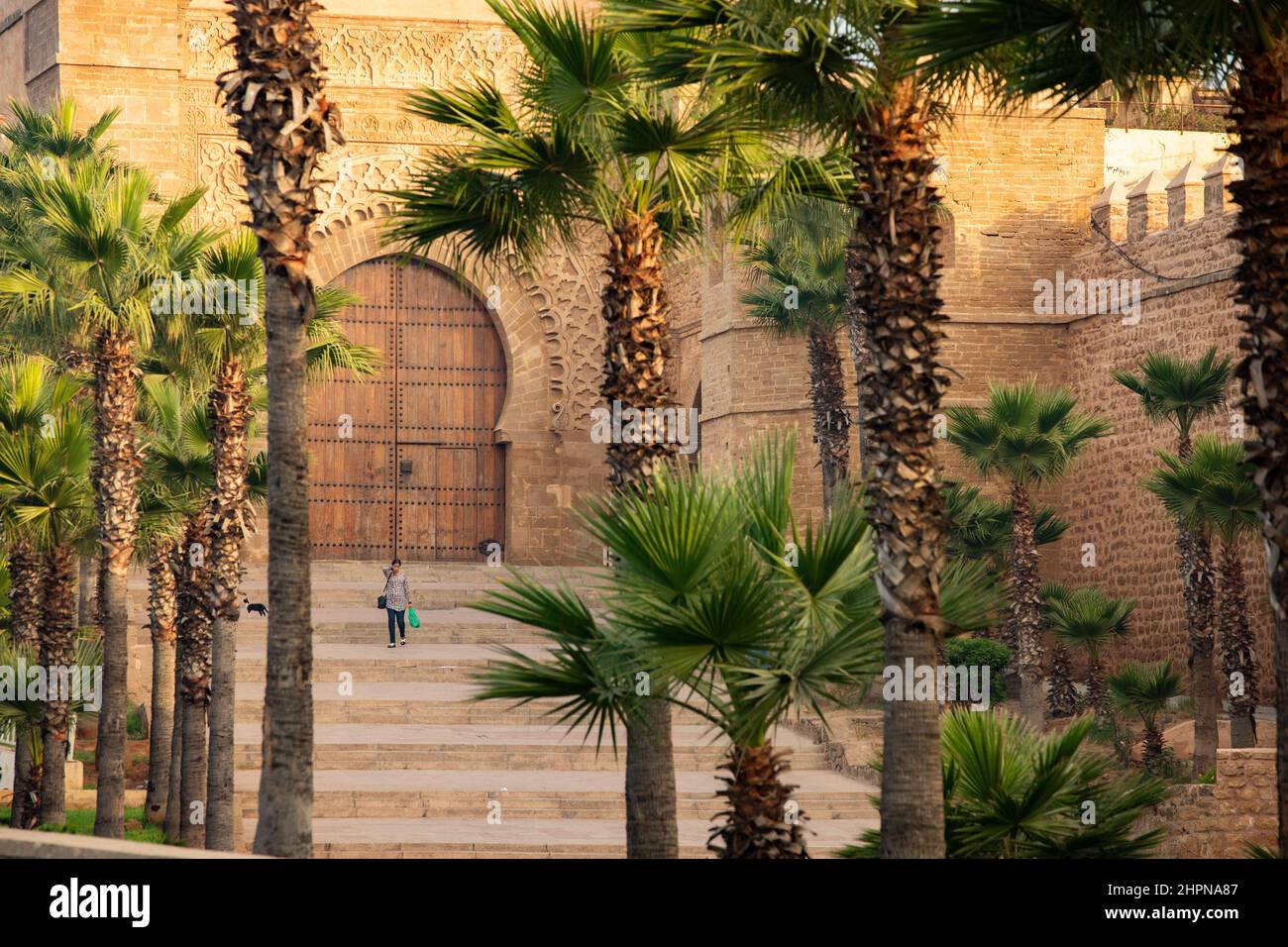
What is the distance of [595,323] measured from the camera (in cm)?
2609

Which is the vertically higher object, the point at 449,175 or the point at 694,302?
the point at 694,302

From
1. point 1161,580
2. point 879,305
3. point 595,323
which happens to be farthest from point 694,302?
point 879,305

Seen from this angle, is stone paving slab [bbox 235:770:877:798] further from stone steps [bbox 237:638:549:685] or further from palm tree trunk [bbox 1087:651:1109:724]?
palm tree trunk [bbox 1087:651:1109:724]

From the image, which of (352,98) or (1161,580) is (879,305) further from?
(352,98)

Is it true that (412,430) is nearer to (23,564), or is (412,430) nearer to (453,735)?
(453,735)

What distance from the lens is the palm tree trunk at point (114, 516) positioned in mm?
13625

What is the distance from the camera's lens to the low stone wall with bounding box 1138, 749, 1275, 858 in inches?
482

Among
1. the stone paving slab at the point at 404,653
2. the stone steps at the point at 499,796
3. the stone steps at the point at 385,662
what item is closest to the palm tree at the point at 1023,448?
the stone steps at the point at 499,796

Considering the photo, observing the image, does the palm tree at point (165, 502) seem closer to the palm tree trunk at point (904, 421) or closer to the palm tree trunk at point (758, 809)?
the palm tree trunk at point (758, 809)

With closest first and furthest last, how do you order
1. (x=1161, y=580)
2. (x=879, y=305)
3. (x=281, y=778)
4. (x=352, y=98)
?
(x=879, y=305) < (x=281, y=778) < (x=1161, y=580) < (x=352, y=98)

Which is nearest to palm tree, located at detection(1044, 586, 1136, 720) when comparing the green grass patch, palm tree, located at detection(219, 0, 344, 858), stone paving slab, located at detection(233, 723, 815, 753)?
stone paving slab, located at detection(233, 723, 815, 753)

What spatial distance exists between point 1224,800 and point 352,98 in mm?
16688

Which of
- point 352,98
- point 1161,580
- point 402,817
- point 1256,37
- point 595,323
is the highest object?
point 352,98
